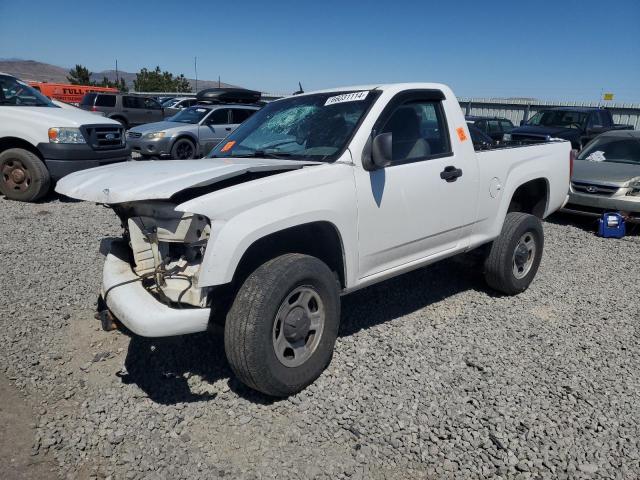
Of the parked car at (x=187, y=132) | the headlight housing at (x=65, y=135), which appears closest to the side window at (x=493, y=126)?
the parked car at (x=187, y=132)

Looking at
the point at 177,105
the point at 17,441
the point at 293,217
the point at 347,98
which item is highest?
the point at 177,105

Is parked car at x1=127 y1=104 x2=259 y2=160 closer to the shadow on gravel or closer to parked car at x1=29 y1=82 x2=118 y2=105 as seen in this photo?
the shadow on gravel

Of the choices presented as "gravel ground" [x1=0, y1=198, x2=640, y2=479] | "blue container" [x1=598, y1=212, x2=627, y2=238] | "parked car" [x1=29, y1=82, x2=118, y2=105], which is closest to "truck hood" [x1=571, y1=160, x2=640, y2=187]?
"blue container" [x1=598, y1=212, x2=627, y2=238]

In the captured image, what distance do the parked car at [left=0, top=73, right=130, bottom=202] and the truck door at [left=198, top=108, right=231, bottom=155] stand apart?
17.2 ft

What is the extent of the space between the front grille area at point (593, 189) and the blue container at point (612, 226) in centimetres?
49

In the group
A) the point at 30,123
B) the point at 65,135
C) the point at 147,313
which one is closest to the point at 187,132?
the point at 65,135

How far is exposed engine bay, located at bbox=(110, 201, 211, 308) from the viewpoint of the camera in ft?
9.04

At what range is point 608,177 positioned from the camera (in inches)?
307

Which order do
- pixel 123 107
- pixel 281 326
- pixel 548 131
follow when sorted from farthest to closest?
pixel 123 107, pixel 548 131, pixel 281 326

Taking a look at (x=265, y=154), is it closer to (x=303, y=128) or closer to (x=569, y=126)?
(x=303, y=128)

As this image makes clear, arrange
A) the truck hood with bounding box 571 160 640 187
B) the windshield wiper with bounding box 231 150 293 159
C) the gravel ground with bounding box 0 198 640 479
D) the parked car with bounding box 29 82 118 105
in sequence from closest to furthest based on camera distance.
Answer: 1. the gravel ground with bounding box 0 198 640 479
2. the windshield wiper with bounding box 231 150 293 159
3. the truck hood with bounding box 571 160 640 187
4. the parked car with bounding box 29 82 118 105

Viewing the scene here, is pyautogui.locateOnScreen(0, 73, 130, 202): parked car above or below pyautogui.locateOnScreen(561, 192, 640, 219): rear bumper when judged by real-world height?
above

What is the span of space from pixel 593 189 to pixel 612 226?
30.9 inches

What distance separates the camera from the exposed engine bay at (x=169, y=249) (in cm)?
275
